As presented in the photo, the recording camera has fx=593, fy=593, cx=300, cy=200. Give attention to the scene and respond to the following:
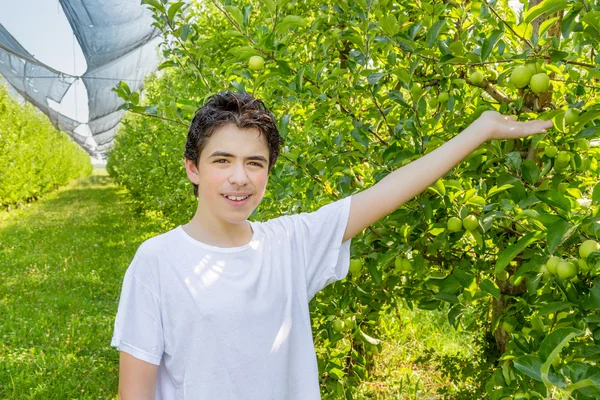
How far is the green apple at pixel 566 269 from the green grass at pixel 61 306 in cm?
295

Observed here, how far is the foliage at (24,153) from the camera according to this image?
12.7 metres

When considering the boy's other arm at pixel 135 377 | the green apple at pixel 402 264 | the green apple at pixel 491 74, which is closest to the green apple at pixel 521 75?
the green apple at pixel 491 74

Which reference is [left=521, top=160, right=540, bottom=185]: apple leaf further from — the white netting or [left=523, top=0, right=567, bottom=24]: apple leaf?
the white netting

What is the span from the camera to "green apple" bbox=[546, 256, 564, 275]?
1.25 meters

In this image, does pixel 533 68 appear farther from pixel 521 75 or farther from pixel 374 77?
pixel 374 77

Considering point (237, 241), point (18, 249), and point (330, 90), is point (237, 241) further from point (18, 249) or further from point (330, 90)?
point (18, 249)

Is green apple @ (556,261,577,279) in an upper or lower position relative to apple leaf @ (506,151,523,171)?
lower

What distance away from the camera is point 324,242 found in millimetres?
1438

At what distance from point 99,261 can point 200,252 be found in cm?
617

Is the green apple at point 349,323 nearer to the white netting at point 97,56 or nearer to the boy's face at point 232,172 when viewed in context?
the boy's face at point 232,172

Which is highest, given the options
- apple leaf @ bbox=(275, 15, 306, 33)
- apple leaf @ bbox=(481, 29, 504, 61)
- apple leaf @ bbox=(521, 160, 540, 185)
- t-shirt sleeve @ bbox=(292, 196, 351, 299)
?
apple leaf @ bbox=(275, 15, 306, 33)

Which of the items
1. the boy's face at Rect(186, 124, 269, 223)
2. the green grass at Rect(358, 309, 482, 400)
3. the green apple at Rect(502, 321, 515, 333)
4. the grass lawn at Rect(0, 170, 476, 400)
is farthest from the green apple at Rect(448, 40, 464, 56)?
the green grass at Rect(358, 309, 482, 400)

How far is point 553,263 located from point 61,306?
15.8 feet

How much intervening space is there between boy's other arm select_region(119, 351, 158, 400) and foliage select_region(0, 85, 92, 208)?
12.5 m
